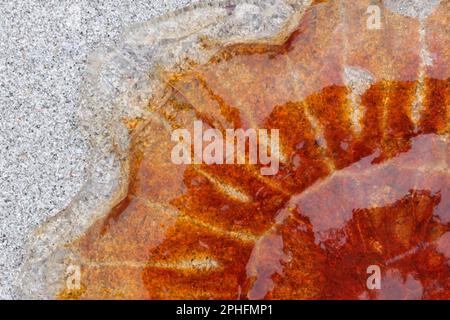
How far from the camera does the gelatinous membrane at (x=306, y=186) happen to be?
2.40m

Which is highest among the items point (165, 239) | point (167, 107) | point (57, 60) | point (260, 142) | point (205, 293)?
point (57, 60)

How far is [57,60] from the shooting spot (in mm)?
2705

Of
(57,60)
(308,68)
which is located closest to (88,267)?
(57,60)

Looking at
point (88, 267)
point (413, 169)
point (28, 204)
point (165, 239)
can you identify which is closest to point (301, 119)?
point (413, 169)

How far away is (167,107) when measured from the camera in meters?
2.63

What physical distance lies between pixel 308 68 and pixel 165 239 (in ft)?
3.10

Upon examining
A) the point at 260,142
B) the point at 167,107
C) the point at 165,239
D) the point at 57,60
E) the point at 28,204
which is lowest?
the point at 165,239

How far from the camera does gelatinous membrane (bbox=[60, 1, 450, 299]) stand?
2402 millimetres

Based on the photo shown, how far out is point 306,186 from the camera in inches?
96.6

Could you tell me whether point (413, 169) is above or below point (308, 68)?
below

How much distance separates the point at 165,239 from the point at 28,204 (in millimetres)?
687

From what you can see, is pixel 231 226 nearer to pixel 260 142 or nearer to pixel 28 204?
pixel 260 142

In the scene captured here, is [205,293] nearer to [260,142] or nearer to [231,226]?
[231,226]

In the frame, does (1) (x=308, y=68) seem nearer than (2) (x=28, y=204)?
Yes
